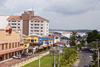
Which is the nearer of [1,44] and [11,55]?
[1,44]

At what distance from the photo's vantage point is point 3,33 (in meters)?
54.1

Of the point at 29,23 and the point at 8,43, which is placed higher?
the point at 29,23

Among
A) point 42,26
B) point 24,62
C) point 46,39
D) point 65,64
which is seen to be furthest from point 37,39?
point 65,64

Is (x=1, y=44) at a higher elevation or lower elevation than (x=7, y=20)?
lower

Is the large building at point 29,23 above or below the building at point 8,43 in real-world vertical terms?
above

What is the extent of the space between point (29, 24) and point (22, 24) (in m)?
4.69

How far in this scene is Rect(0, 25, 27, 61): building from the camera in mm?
53125

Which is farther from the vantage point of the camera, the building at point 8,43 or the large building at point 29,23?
the large building at point 29,23

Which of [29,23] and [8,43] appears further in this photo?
[29,23]

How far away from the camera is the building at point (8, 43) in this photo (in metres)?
53.1

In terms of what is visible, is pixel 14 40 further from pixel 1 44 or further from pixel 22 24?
pixel 22 24

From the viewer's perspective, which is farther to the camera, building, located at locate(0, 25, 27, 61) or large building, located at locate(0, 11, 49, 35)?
large building, located at locate(0, 11, 49, 35)

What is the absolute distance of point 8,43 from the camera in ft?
189

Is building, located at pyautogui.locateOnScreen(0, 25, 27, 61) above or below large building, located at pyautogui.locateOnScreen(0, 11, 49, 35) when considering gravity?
below
